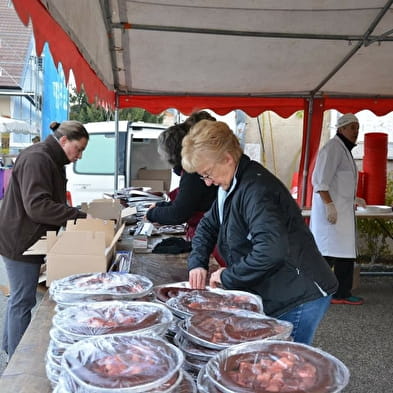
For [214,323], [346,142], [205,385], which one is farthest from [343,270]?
[205,385]

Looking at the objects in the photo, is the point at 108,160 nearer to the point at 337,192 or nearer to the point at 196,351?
the point at 337,192

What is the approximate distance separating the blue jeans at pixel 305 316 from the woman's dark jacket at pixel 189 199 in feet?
3.67

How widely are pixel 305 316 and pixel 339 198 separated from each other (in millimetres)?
2938

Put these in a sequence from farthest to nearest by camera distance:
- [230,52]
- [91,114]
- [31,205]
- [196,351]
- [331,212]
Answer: [91,114] < [331,212] < [230,52] < [31,205] < [196,351]

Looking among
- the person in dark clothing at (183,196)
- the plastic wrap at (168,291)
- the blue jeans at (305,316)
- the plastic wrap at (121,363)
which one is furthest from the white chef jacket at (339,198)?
the plastic wrap at (121,363)

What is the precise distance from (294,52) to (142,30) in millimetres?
1372

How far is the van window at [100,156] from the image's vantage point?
24.9ft

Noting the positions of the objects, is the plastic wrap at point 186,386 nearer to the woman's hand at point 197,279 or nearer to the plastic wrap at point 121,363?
the plastic wrap at point 121,363

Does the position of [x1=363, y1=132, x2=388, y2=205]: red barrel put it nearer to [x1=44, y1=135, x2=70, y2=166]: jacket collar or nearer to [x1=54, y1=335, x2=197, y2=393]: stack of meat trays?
[x1=44, y1=135, x2=70, y2=166]: jacket collar

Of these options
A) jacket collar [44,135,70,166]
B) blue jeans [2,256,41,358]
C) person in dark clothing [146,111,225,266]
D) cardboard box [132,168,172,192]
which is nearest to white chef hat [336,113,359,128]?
person in dark clothing [146,111,225,266]

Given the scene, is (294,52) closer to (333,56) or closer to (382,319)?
(333,56)

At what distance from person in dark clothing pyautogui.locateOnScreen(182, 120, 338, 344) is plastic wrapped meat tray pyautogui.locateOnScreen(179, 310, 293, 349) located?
311mm

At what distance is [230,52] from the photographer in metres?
4.18

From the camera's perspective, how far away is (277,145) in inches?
332
